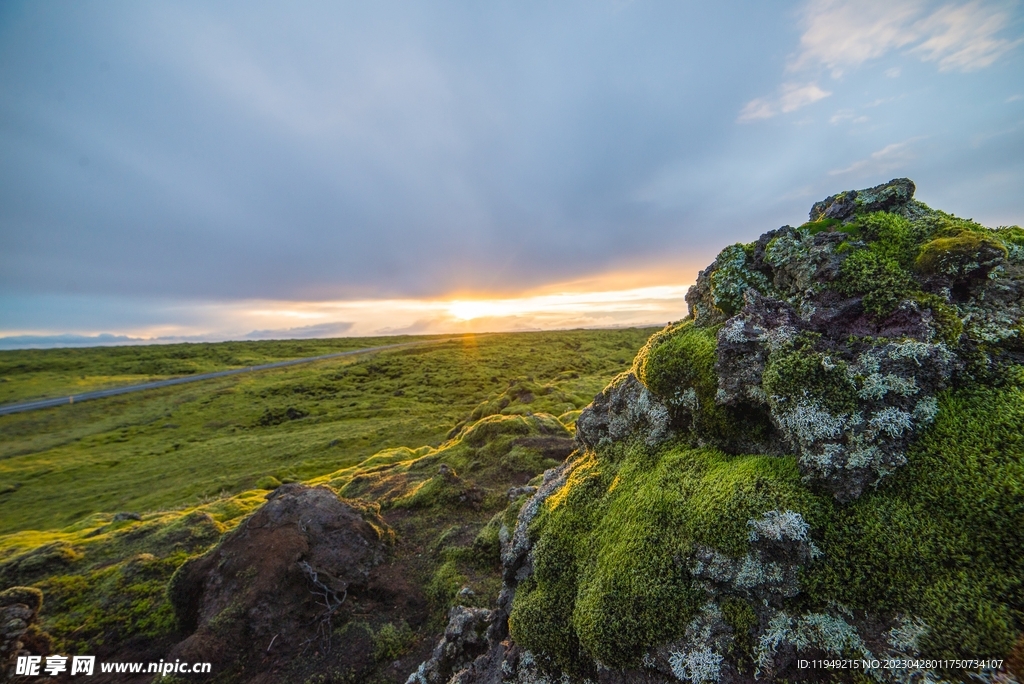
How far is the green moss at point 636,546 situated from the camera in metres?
4.84

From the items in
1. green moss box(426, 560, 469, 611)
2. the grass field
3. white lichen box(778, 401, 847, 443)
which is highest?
white lichen box(778, 401, 847, 443)

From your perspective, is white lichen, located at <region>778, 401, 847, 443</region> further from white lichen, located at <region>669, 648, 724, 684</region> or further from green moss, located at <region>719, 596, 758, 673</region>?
white lichen, located at <region>669, 648, 724, 684</region>

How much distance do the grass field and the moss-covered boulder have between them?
25459 mm

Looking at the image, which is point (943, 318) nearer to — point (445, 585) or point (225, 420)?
point (445, 585)

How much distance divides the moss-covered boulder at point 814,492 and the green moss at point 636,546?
27mm

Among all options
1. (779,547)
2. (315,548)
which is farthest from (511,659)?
(315,548)

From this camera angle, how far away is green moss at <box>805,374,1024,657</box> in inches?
138

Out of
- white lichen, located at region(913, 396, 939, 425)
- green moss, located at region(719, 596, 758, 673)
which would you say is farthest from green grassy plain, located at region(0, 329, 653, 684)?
white lichen, located at region(913, 396, 939, 425)

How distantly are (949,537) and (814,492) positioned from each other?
109cm

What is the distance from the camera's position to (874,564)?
4082 mm

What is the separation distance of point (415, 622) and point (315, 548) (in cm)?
393

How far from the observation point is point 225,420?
174ft

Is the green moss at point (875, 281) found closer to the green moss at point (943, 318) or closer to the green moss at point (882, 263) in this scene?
the green moss at point (882, 263)

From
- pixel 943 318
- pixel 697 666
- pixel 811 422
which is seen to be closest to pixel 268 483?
pixel 697 666
